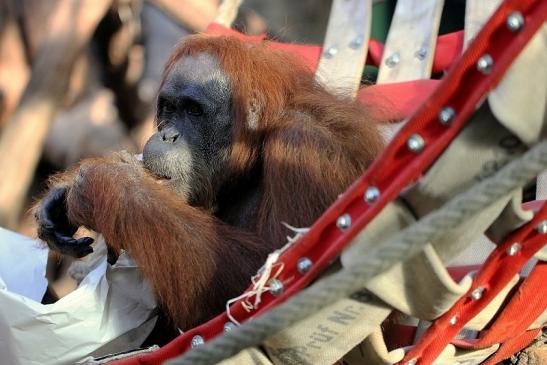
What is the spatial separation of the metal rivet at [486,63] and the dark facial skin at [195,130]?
110cm

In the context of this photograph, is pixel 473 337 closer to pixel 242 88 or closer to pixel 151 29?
pixel 242 88

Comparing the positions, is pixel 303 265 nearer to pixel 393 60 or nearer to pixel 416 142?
pixel 416 142

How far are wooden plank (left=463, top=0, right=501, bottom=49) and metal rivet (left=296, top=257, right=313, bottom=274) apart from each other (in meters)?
1.43

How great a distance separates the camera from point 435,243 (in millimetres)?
1392

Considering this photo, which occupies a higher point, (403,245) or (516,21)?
(516,21)

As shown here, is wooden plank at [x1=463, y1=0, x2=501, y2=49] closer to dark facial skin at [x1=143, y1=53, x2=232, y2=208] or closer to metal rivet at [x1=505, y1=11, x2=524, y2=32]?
dark facial skin at [x1=143, y1=53, x2=232, y2=208]

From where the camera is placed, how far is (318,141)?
1956 mm

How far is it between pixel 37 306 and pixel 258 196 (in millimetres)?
639

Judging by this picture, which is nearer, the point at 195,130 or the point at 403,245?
the point at 403,245

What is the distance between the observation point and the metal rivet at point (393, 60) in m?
2.78

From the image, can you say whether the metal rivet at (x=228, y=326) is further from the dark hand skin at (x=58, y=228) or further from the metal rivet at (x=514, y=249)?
the dark hand skin at (x=58, y=228)

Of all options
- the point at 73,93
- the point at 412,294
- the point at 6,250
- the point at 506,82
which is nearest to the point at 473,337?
the point at 412,294

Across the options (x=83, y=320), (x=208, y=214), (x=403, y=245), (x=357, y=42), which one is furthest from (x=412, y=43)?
(x=403, y=245)

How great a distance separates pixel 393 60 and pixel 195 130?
84 cm
